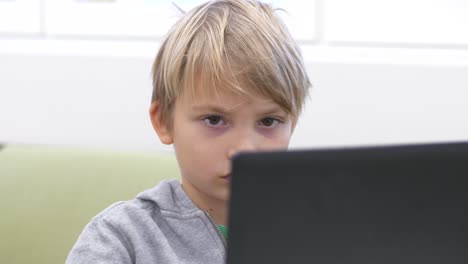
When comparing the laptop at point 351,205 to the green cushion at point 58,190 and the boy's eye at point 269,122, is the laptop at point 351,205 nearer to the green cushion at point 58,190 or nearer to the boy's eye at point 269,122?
the boy's eye at point 269,122

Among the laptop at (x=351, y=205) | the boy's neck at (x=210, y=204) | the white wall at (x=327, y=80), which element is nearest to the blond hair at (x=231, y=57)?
the boy's neck at (x=210, y=204)

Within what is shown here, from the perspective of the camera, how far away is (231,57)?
1070 millimetres

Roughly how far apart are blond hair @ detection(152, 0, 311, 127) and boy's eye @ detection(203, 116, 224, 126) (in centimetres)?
4

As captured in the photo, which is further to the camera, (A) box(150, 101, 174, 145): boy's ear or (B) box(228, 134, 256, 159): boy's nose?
(A) box(150, 101, 174, 145): boy's ear

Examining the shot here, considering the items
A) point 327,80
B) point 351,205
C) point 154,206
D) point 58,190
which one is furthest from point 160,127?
point 327,80

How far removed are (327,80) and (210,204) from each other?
2.62ft

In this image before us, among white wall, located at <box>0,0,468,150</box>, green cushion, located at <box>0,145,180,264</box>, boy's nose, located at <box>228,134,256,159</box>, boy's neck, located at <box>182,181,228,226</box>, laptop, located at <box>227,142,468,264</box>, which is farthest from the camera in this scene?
white wall, located at <box>0,0,468,150</box>

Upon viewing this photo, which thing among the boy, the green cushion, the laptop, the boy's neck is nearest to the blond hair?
the boy

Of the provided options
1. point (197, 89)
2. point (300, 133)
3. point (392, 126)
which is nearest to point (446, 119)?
point (392, 126)

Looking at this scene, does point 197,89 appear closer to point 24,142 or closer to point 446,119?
point 446,119

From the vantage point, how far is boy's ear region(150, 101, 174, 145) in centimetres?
115

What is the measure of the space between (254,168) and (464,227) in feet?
0.55

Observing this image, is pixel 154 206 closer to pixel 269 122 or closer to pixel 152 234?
pixel 152 234

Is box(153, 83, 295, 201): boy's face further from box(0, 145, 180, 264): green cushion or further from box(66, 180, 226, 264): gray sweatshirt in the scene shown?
box(0, 145, 180, 264): green cushion
